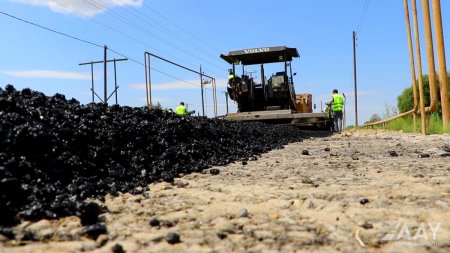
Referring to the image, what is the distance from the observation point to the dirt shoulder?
1.91 metres

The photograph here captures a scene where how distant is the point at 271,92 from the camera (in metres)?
14.5

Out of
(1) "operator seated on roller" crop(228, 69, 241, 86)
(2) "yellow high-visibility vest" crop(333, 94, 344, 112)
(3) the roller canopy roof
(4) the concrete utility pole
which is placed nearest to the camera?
(4) the concrete utility pole

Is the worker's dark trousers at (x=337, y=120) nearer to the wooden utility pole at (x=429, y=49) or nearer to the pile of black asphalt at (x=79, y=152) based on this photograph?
the wooden utility pole at (x=429, y=49)

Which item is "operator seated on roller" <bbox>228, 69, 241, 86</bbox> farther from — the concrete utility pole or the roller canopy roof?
the concrete utility pole

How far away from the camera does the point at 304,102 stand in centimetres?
1684

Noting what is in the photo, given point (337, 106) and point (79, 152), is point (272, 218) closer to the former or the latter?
point (79, 152)

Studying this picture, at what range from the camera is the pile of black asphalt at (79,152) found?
2436 mm

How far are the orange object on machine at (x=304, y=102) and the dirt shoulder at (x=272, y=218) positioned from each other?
12.9 meters

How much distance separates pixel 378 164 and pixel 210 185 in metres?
2.01

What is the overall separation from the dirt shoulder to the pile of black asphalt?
0.61ft

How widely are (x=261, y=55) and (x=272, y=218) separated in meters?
12.2

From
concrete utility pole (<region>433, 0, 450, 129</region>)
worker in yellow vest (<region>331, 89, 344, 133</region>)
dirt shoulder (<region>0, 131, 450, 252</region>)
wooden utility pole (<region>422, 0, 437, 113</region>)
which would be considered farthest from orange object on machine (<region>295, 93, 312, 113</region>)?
dirt shoulder (<region>0, 131, 450, 252</region>)

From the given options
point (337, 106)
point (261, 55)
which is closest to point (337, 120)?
point (337, 106)

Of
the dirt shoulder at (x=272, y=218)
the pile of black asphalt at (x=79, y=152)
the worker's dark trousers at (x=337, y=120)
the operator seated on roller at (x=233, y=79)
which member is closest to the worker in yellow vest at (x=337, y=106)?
the worker's dark trousers at (x=337, y=120)
